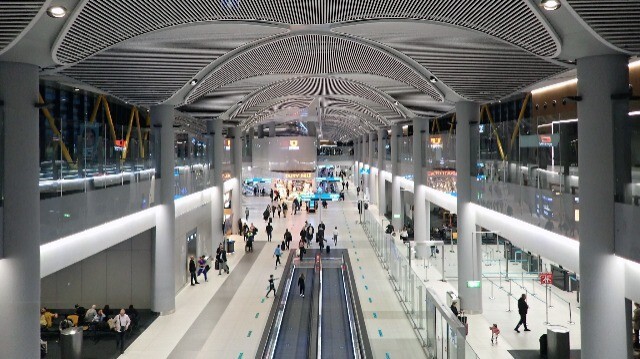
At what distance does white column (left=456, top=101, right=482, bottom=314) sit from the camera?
14.3 m

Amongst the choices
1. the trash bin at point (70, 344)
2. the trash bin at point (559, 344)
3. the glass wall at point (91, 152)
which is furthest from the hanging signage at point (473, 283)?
the trash bin at point (70, 344)

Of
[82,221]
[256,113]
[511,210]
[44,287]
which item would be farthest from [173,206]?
[256,113]

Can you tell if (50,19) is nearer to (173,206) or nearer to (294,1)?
(294,1)

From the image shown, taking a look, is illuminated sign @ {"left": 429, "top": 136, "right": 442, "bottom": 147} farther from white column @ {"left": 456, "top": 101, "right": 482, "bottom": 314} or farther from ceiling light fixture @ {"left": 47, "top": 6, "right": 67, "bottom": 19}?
ceiling light fixture @ {"left": 47, "top": 6, "right": 67, "bottom": 19}

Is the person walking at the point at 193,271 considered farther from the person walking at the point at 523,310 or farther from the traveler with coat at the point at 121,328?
the person walking at the point at 523,310

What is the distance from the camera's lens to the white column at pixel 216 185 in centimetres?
2284

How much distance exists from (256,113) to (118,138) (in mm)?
16203

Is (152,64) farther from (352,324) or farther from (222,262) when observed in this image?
(222,262)

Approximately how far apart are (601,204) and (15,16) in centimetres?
726

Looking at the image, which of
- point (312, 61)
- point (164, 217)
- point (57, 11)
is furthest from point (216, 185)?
point (57, 11)

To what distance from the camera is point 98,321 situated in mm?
12156

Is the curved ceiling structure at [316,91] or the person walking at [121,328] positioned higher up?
the curved ceiling structure at [316,91]

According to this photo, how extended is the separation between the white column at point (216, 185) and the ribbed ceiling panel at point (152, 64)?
9.48 m

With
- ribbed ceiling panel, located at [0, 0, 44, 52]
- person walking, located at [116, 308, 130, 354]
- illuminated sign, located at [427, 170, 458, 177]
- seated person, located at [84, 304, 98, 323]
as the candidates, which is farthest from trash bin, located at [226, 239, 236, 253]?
ribbed ceiling panel, located at [0, 0, 44, 52]
